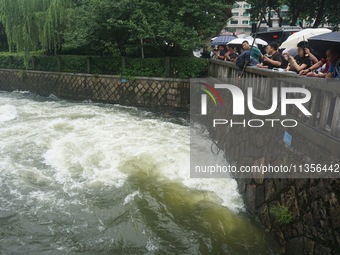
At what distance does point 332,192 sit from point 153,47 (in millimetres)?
13551

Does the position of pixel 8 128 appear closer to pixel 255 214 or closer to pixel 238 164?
pixel 238 164

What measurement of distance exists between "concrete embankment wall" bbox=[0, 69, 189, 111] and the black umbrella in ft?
30.1

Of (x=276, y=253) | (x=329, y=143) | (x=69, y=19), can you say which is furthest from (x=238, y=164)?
(x=69, y=19)

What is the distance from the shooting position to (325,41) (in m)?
4.18

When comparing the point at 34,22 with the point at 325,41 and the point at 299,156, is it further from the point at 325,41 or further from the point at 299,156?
the point at 299,156

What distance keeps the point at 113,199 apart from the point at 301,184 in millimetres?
3659

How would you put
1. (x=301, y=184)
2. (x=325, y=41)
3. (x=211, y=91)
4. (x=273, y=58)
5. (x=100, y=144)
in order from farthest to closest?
(x=211, y=91)
(x=100, y=144)
(x=273, y=58)
(x=301, y=184)
(x=325, y=41)

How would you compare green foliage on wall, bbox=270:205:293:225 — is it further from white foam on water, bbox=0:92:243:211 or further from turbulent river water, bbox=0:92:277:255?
white foam on water, bbox=0:92:243:211

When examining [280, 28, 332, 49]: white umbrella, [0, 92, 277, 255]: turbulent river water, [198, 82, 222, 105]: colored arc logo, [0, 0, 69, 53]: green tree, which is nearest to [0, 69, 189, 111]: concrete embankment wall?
[0, 0, 69, 53]: green tree

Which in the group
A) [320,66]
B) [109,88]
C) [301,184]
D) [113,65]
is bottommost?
[109,88]

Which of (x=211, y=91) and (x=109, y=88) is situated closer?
(x=211, y=91)

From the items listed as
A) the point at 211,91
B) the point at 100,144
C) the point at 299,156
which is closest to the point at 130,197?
the point at 100,144

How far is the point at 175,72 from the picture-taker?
566 inches

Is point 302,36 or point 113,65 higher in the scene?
point 302,36
